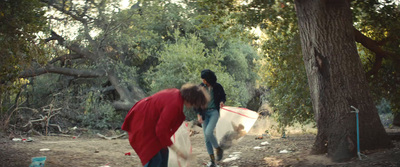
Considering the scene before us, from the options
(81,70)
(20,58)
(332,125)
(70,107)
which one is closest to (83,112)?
(70,107)

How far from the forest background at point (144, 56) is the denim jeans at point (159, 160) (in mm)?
4278

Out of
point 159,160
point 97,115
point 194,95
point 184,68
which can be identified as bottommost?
point 97,115

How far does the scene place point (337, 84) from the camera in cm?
645

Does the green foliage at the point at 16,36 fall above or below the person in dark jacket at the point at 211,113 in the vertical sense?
above

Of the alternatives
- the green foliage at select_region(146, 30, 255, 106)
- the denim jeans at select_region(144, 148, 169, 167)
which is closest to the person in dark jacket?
the denim jeans at select_region(144, 148, 169, 167)

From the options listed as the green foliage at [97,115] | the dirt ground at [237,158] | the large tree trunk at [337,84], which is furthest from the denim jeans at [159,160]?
the green foliage at [97,115]

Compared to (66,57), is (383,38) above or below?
below

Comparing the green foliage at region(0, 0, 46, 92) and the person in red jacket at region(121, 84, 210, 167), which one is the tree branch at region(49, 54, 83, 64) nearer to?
the green foliage at region(0, 0, 46, 92)

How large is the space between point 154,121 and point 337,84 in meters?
4.03

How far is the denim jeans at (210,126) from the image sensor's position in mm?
6586

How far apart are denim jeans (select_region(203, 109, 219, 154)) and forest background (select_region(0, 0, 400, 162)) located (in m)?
3.58

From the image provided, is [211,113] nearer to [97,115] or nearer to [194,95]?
[194,95]

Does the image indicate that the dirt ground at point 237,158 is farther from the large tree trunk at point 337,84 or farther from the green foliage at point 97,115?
the green foliage at point 97,115

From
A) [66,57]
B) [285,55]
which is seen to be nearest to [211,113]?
Result: [285,55]
